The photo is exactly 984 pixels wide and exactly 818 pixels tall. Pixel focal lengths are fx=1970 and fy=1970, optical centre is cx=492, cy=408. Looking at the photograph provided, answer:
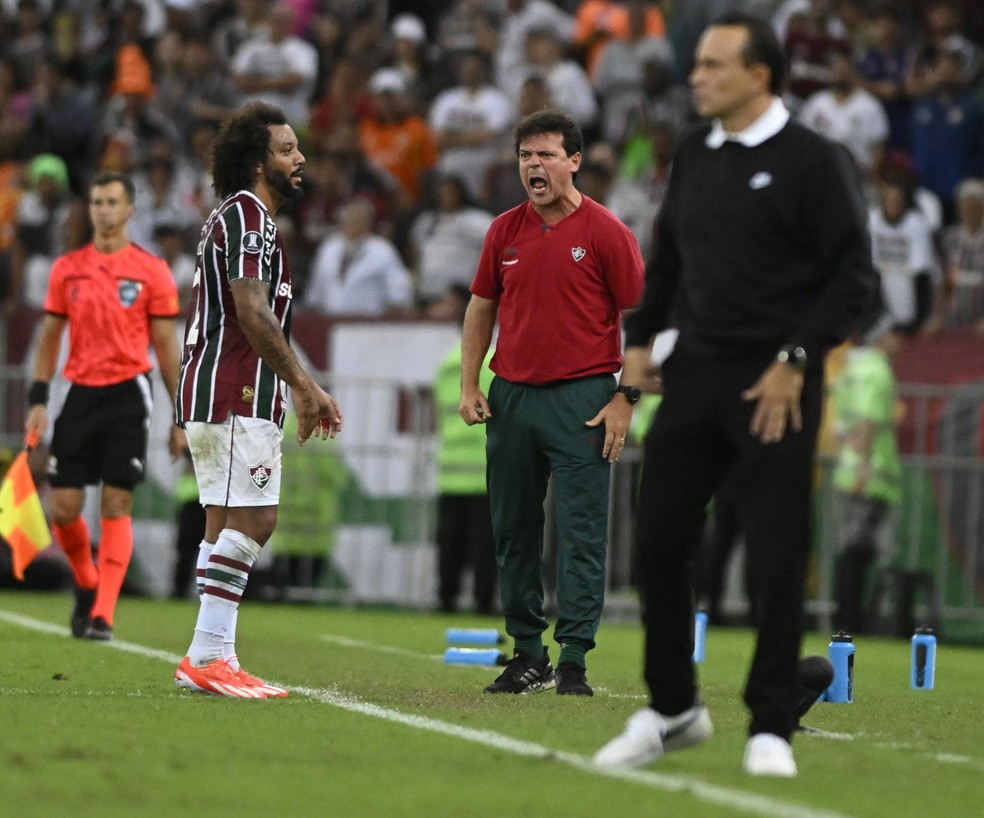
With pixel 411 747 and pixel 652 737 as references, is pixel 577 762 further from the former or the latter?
pixel 411 747

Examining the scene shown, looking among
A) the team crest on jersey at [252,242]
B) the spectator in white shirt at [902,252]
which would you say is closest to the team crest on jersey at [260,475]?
the team crest on jersey at [252,242]

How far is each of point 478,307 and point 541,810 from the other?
381 centimetres

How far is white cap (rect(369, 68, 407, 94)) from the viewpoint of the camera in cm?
2002

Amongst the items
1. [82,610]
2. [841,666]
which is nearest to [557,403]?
[841,666]

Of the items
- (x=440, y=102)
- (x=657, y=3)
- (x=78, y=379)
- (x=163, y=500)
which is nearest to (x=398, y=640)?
(x=78, y=379)

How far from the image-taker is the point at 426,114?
20609 mm

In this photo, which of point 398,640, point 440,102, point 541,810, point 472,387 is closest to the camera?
point 541,810

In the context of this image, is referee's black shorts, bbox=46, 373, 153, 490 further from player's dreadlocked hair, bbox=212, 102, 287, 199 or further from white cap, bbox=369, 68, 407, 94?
white cap, bbox=369, 68, 407, 94

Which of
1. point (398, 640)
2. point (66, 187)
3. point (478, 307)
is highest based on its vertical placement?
point (66, 187)

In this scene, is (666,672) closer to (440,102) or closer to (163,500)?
(163,500)

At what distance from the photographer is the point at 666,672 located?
5762mm

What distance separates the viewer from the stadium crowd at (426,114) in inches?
686

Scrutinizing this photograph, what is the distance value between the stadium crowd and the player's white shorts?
850cm

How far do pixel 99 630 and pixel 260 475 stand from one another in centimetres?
331
